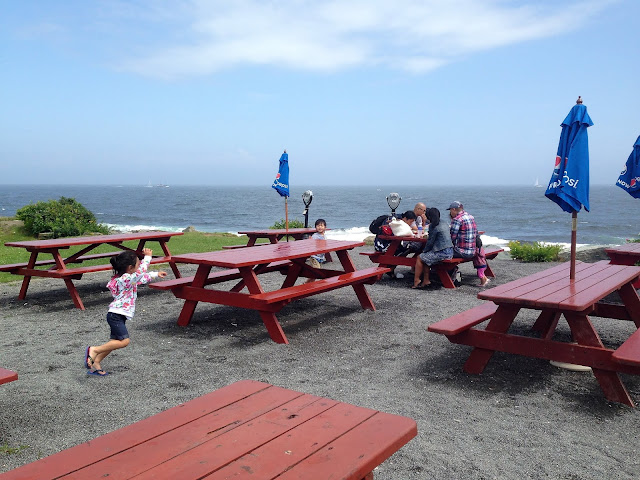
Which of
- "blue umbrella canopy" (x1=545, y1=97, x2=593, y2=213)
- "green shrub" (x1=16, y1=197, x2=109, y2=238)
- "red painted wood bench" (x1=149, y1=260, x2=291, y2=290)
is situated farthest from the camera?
"green shrub" (x1=16, y1=197, x2=109, y2=238)

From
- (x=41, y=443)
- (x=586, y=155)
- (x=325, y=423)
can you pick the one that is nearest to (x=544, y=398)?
(x=586, y=155)

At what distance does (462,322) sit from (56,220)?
13703 millimetres

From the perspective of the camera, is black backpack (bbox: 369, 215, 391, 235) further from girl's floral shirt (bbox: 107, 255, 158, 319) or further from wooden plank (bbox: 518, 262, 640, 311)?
girl's floral shirt (bbox: 107, 255, 158, 319)

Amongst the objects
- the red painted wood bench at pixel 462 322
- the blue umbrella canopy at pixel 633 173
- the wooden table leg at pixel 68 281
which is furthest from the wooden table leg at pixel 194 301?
the blue umbrella canopy at pixel 633 173

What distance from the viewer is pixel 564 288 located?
188 inches

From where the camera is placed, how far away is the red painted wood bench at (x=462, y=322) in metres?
4.50

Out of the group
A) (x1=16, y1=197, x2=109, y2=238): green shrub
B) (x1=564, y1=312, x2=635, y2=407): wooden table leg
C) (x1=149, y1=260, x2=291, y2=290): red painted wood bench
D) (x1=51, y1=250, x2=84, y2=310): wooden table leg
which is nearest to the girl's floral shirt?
(x1=149, y1=260, x2=291, y2=290): red painted wood bench

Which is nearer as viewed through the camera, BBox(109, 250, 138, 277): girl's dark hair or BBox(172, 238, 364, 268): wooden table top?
BBox(109, 250, 138, 277): girl's dark hair

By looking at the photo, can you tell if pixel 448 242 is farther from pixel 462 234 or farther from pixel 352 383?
pixel 352 383

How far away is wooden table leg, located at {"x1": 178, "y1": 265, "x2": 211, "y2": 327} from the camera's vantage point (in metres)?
6.27

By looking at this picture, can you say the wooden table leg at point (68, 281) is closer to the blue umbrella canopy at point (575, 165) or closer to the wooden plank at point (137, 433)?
the wooden plank at point (137, 433)

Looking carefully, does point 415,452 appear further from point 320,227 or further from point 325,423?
point 320,227

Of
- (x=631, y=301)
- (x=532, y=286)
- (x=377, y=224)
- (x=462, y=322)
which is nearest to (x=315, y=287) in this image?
(x=462, y=322)

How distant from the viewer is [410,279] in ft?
31.5
